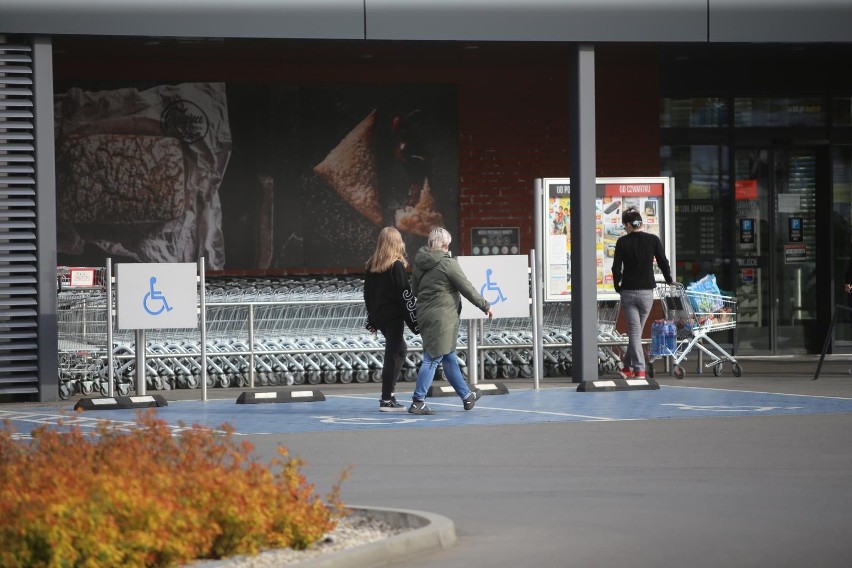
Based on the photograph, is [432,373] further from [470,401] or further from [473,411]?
[473,411]

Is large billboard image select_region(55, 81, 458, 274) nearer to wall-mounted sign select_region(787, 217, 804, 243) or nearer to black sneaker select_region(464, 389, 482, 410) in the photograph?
wall-mounted sign select_region(787, 217, 804, 243)

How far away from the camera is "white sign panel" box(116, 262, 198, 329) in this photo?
16234 mm

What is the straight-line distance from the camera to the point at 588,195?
17797mm

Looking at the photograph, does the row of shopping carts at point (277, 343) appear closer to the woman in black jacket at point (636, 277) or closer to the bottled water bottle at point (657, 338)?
the bottled water bottle at point (657, 338)

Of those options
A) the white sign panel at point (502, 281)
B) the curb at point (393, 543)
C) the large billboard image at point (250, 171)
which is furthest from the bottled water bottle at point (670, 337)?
the curb at point (393, 543)

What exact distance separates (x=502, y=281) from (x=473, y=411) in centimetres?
234

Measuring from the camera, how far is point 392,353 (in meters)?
15.5

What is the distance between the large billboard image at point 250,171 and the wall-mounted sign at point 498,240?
448 millimetres

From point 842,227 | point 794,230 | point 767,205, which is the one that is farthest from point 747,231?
point 842,227

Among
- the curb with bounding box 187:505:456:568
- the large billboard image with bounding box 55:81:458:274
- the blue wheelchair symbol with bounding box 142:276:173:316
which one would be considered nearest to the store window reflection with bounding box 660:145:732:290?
the large billboard image with bounding box 55:81:458:274

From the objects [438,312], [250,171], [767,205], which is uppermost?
[250,171]

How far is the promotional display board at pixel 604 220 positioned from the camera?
19203mm

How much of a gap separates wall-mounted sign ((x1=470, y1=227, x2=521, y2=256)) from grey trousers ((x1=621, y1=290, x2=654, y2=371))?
4.04 meters

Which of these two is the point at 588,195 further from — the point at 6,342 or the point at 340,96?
the point at 6,342
